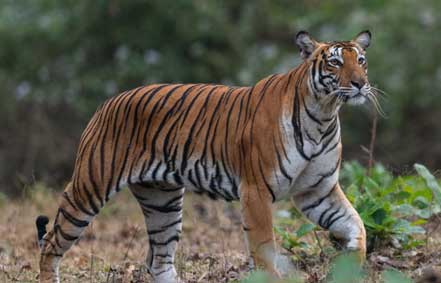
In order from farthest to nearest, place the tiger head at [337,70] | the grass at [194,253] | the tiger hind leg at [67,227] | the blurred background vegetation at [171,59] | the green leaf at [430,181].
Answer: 1. the blurred background vegetation at [171,59]
2. the green leaf at [430,181]
3. the grass at [194,253]
4. the tiger hind leg at [67,227]
5. the tiger head at [337,70]

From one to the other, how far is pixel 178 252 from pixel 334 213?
1731 mm

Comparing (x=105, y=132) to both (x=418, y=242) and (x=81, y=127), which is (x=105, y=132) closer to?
(x=418, y=242)

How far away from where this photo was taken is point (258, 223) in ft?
23.0

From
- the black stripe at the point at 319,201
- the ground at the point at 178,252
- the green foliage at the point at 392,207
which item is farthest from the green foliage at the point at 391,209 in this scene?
the black stripe at the point at 319,201

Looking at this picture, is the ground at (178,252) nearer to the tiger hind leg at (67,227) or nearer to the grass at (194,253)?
the grass at (194,253)

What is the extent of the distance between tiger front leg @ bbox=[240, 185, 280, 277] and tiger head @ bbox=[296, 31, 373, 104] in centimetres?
72

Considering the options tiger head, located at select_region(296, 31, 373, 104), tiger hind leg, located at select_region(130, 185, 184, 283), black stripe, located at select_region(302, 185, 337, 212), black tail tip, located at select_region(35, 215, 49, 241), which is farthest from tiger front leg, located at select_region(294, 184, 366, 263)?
black tail tip, located at select_region(35, 215, 49, 241)

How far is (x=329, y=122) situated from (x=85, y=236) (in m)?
4.24

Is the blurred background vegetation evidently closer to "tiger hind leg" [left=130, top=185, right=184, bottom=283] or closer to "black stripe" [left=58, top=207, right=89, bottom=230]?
"tiger hind leg" [left=130, top=185, right=184, bottom=283]

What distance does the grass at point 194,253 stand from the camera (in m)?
7.89

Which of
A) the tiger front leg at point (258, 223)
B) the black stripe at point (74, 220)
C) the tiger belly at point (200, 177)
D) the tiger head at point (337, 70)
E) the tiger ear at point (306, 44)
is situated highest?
the tiger ear at point (306, 44)

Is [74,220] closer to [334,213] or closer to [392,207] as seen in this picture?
[334,213]

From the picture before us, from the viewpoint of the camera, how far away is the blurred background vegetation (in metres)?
17.1

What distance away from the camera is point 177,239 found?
26.7 feet
